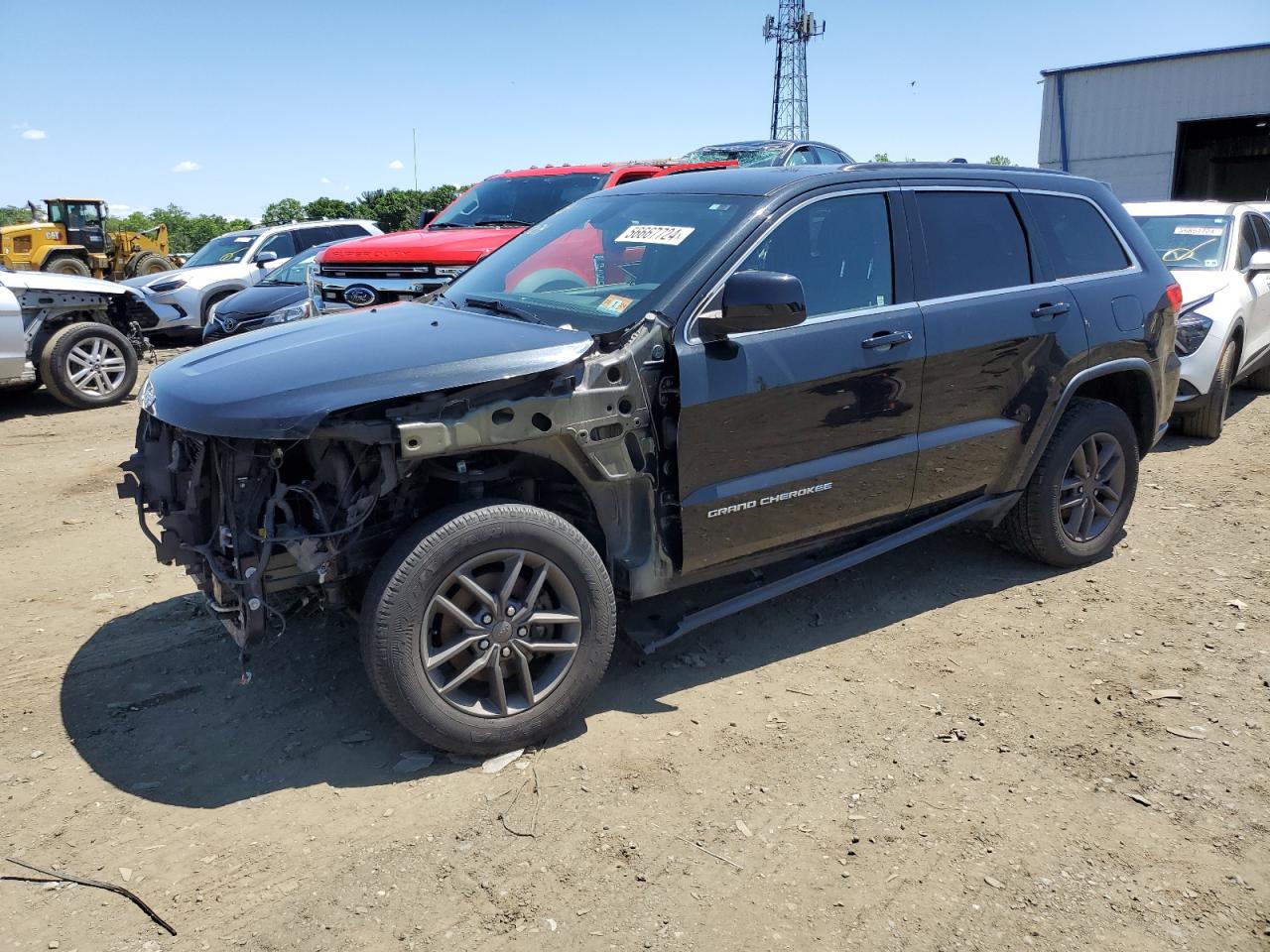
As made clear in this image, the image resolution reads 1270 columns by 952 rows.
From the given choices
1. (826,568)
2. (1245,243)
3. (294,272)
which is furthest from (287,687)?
(294,272)

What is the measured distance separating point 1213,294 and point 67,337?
1023cm

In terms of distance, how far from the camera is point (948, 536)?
5.55 meters

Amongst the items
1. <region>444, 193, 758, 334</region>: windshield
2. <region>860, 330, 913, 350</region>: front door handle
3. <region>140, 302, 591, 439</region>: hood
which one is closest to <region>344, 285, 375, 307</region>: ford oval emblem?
<region>444, 193, 758, 334</region>: windshield

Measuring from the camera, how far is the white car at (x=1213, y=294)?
7352 millimetres

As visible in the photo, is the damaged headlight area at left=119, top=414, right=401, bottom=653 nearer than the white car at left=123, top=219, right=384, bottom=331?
Yes

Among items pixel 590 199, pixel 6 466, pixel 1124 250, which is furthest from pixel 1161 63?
pixel 6 466

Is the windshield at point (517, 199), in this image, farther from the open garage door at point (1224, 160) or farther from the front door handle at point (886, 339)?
the open garage door at point (1224, 160)

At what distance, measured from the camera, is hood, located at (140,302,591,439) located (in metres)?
2.95

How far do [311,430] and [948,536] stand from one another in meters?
3.89

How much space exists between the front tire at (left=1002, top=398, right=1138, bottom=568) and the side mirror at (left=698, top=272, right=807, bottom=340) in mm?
1988

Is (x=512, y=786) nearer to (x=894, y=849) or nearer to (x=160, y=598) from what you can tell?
(x=894, y=849)

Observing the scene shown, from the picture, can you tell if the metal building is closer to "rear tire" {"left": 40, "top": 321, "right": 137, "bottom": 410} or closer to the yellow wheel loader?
"rear tire" {"left": 40, "top": 321, "right": 137, "bottom": 410}

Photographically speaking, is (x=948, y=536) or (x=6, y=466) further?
Result: (x=6, y=466)

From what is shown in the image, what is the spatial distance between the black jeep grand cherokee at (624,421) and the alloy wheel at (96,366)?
6710 mm
